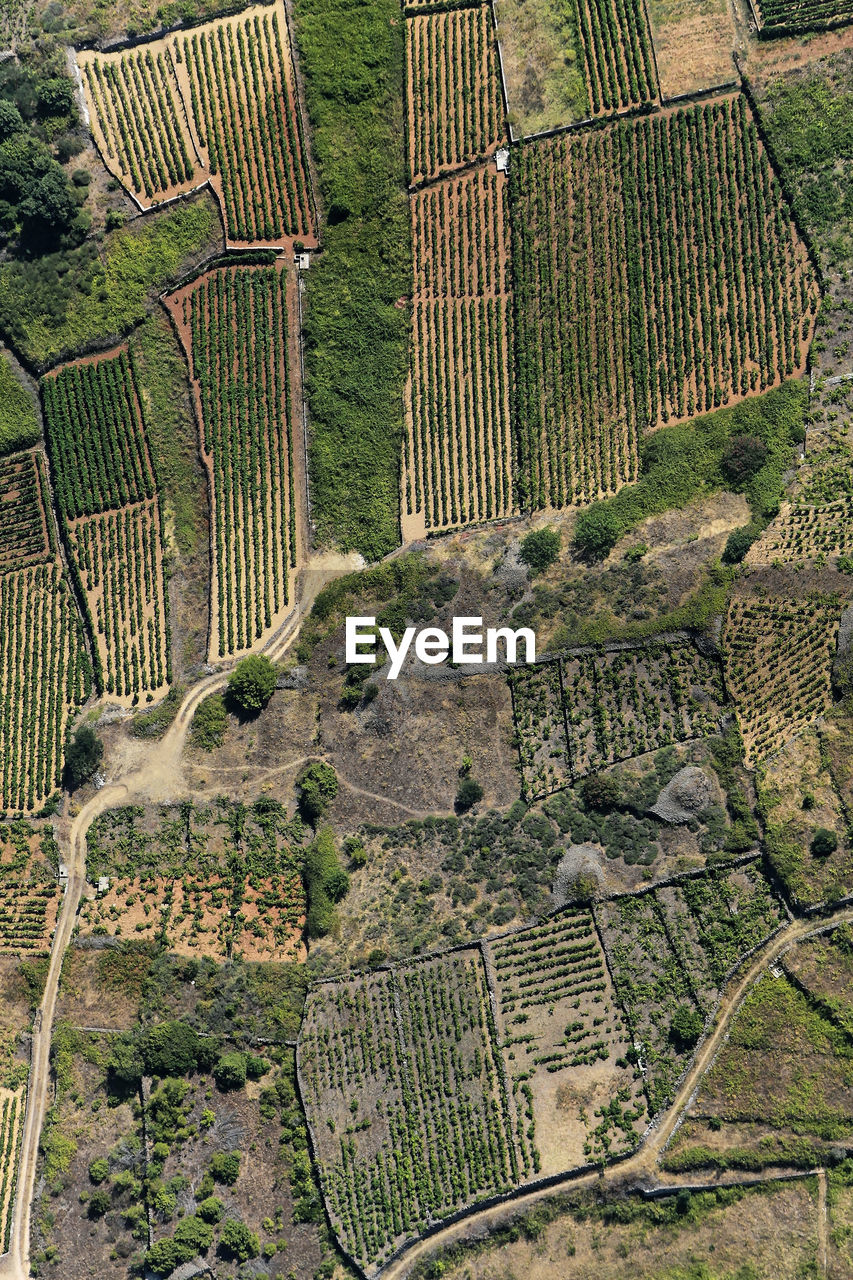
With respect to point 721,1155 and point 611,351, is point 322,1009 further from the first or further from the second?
point 611,351

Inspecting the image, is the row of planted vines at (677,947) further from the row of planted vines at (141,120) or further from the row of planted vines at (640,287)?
the row of planted vines at (141,120)

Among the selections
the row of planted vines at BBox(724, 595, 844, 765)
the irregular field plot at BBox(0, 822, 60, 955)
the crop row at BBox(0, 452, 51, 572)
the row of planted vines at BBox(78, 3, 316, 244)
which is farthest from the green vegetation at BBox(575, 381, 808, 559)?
the irregular field plot at BBox(0, 822, 60, 955)

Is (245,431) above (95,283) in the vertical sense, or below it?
below

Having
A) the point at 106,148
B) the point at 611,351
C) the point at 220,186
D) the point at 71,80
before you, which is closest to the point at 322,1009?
the point at 611,351

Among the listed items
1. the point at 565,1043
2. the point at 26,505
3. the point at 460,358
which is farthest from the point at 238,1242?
the point at 460,358

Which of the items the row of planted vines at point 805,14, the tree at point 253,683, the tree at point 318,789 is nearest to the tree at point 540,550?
the tree at point 253,683

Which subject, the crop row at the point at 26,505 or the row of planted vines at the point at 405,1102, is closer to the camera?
the row of planted vines at the point at 405,1102

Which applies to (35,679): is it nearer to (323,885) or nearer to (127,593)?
(127,593)
